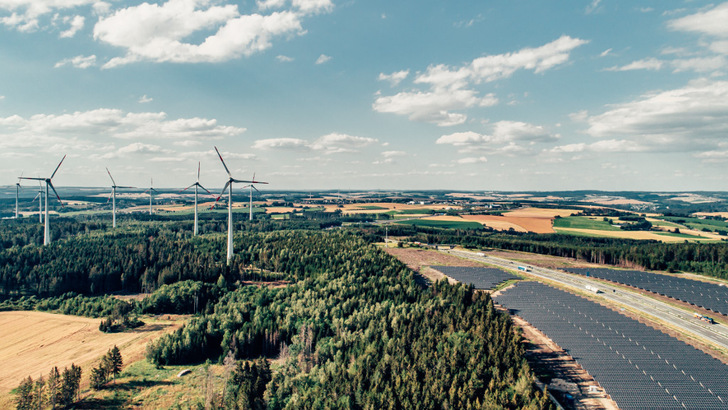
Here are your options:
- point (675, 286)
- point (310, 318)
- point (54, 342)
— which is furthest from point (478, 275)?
point (54, 342)

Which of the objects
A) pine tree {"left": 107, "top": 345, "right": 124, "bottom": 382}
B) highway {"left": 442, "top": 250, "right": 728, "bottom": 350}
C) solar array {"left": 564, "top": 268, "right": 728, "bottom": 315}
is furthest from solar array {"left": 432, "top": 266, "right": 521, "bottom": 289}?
pine tree {"left": 107, "top": 345, "right": 124, "bottom": 382}

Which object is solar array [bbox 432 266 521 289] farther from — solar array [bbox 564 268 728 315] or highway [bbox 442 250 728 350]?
solar array [bbox 564 268 728 315]

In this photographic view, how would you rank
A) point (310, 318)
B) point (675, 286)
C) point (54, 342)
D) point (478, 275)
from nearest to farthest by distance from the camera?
1. point (310, 318)
2. point (54, 342)
3. point (675, 286)
4. point (478, 275)

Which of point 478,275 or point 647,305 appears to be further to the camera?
point 478,275

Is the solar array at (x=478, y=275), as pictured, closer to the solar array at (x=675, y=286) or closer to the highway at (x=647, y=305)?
the highway at (x=647, y=305)

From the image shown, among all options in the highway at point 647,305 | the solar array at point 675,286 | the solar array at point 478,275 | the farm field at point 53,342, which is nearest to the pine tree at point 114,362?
the farm field at point 53,342

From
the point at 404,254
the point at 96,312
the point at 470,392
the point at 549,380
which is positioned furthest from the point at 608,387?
the point at 96,312

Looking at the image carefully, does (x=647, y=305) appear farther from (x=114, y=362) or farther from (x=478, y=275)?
(x=114, y=362)

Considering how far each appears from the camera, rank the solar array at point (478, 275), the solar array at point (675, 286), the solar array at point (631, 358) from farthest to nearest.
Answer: the solar array at point (478, 275) < the solar array at point (675, 286) < the solar array at point (631, 358)
